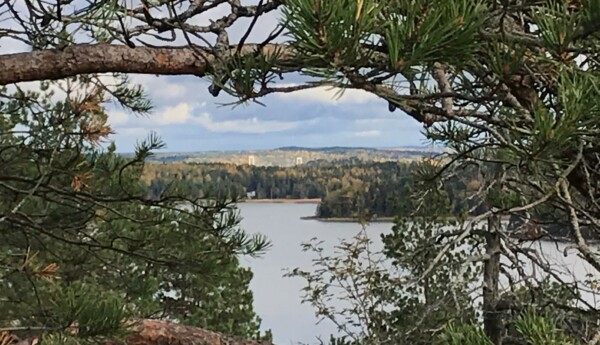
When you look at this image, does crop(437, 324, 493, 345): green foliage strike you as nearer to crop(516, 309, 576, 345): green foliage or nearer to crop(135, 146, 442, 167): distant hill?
crop(516, 309, 576, 345): green foliage

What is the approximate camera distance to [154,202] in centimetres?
175

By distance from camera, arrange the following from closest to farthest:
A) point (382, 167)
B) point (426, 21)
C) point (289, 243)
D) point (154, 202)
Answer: point (426, 21)
point (154, 202)
point (382, 167)
point (289, 243)

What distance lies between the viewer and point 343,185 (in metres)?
3.55

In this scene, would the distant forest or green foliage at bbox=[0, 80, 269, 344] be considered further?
the distant forest

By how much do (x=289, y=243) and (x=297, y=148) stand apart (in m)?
0.62

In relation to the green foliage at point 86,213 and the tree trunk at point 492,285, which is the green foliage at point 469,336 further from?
the tree trunk at point 492,285

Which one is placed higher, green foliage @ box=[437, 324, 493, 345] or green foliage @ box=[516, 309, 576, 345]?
green foliage @ box=[516, 309, 576, 345]

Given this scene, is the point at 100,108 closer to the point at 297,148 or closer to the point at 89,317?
the point at 89,317

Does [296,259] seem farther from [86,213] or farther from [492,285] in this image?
[86,213]

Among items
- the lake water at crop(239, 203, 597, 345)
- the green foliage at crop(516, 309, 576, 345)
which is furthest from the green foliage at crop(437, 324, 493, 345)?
the lake water at crop(239, 203, 597, 345)

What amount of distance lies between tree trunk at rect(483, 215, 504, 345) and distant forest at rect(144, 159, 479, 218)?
31 centimetres

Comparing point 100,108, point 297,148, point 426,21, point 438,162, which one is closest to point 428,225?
point 297,148

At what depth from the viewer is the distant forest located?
261 centimetres

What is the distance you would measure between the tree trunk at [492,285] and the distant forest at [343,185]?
1.03 ft
